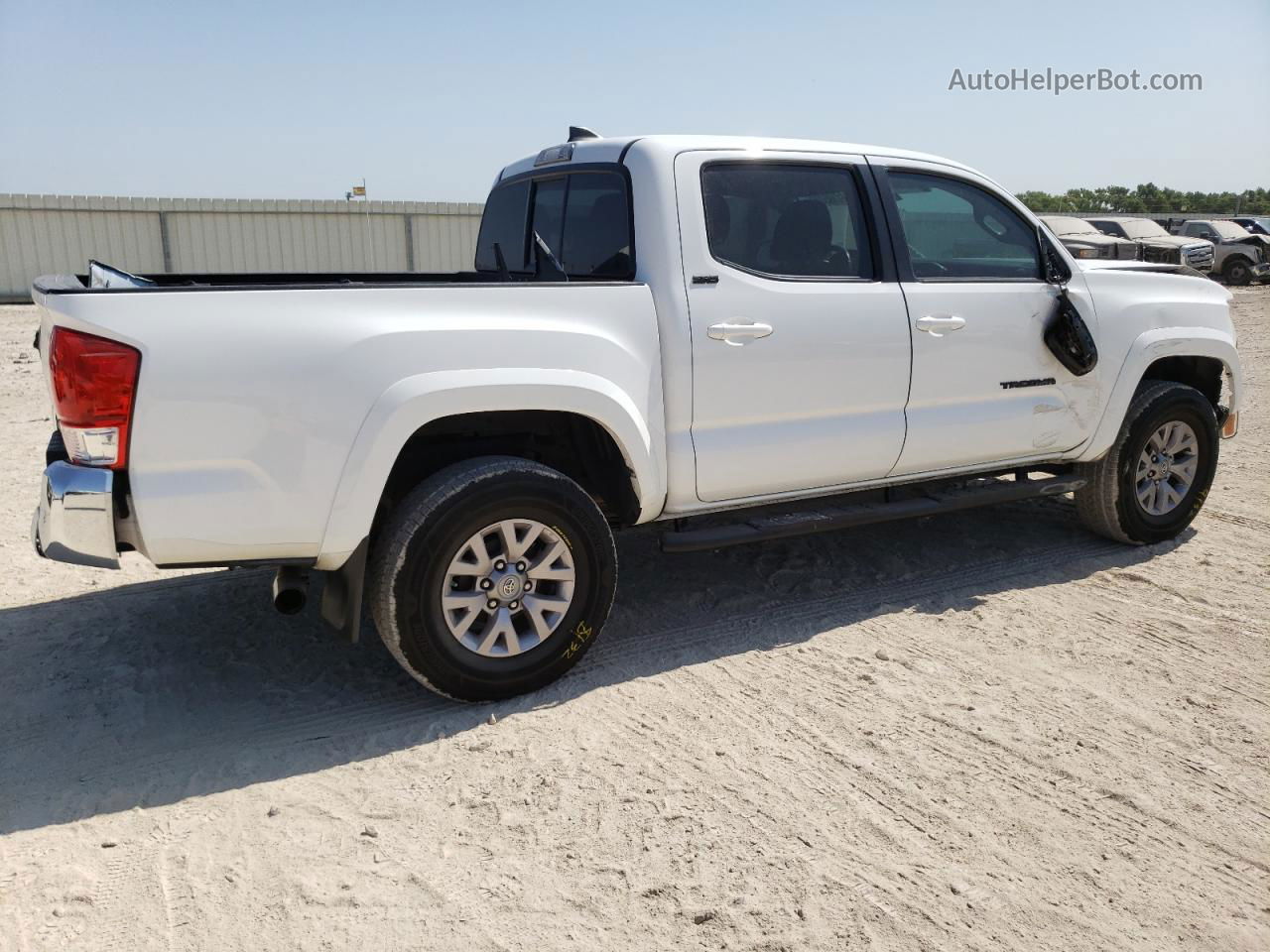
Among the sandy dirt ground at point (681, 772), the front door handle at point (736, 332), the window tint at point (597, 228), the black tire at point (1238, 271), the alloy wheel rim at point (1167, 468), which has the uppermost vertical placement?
the window tint at point (597, 228)

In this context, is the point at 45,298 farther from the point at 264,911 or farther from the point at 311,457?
the point at 264,911

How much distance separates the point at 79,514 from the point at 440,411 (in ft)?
3.73

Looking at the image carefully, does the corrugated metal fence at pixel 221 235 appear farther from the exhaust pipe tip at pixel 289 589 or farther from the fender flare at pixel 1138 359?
the exhaust pipe tip at pixel 289 589

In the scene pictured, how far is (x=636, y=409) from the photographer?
13.1 ft

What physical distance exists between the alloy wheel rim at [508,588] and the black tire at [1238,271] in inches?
1068

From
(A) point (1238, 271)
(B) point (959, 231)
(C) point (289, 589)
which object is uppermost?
(B) point (959, 231)

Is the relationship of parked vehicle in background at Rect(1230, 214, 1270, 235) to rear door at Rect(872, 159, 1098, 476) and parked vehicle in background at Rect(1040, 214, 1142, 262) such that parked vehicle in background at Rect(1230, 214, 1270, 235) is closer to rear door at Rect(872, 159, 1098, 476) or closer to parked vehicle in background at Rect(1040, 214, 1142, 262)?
parked vehicle in background at Rect(1040, 214, 1142, 262)

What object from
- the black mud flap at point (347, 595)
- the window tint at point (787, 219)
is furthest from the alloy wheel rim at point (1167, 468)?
the black mud flap at point (347, 595)

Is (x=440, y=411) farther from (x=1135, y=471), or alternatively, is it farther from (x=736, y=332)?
(x=1135, y=471)

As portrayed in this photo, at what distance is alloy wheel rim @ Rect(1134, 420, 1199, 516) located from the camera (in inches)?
225

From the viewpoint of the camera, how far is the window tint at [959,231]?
4.80 m

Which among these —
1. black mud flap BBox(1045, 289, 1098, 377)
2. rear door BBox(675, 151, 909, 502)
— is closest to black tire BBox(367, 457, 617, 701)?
rear door BBox(675, 151, 909, 502)

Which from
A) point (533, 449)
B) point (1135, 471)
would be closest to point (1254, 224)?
point (1135, 471)

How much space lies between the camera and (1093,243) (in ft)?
75.6
